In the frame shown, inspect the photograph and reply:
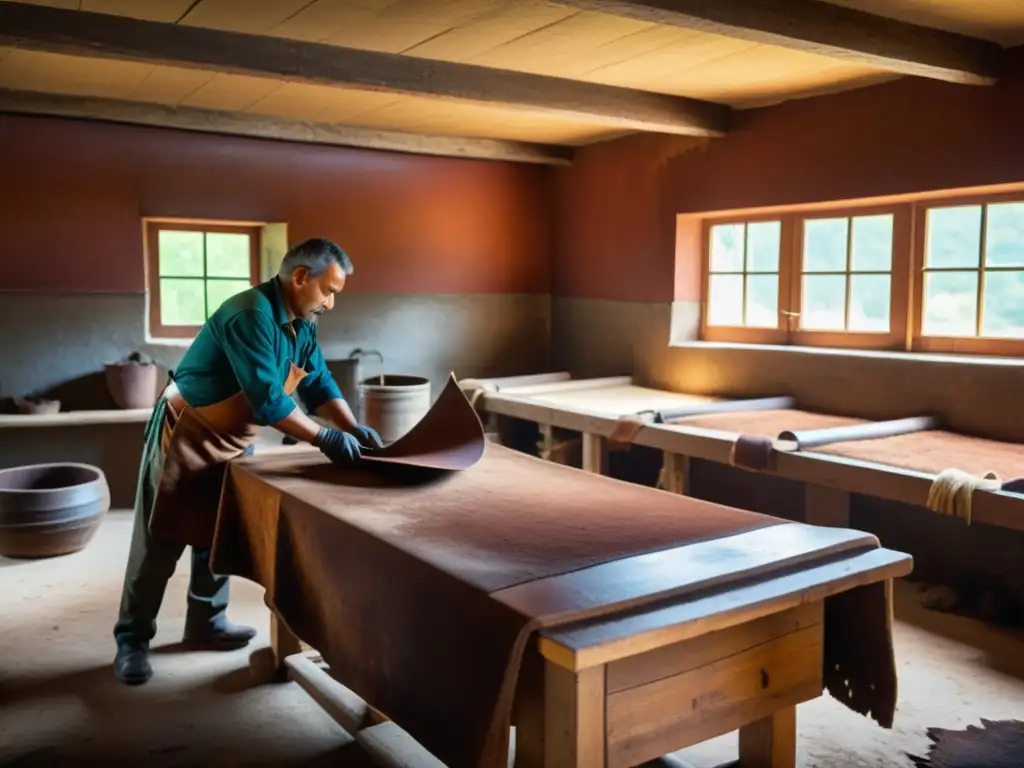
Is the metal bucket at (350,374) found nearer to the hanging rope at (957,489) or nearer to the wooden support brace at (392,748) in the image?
the wooden support brace at (392,748)

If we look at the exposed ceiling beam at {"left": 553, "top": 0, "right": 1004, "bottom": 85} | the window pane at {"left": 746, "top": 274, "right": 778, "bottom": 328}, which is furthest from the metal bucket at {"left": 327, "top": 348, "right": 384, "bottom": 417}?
the exposed ceiling beam at {"left": 553, "top": 0, "right": 1004, "bottom": 85}

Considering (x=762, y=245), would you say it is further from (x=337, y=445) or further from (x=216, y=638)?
(x=216, y=638)

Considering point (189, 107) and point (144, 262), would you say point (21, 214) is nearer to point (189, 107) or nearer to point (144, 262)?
point (144, 262)

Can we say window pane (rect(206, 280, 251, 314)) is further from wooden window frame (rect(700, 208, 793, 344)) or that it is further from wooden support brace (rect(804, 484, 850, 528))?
wooden support brace (rect(804, 484, 850, 528))

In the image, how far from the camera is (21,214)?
5.24m

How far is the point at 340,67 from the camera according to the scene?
158 inches

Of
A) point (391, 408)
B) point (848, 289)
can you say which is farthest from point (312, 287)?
point (848, 289)

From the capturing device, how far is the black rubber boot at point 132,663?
3.17 m

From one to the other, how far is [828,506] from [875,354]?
1115 millimetres

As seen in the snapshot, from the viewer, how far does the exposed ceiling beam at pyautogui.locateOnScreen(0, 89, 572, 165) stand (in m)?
5.14

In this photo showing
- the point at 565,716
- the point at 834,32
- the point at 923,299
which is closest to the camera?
the point at 565,716

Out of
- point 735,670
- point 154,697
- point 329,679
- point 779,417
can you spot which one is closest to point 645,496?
point 735,670

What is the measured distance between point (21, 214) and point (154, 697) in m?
3.30

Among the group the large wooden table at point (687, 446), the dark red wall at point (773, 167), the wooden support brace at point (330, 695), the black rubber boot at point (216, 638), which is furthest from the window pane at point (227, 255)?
the wooden support brace at point (330, 695)
